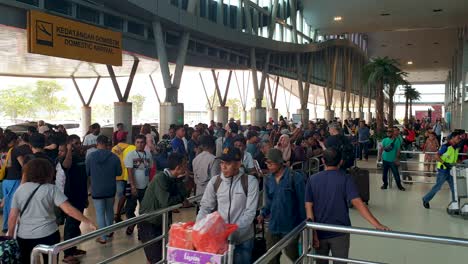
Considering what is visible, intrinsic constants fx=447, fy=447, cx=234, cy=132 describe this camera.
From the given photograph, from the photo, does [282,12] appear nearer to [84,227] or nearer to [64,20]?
[64,20]

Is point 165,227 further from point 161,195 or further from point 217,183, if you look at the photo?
point 217,183

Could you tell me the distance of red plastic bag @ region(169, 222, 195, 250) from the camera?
3.28m

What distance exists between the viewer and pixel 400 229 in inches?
319

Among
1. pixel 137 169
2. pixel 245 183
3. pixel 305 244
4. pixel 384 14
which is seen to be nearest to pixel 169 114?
pixel 137 169

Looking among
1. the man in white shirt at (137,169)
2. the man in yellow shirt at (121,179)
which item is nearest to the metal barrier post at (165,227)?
the man in white shirt at (137,169)

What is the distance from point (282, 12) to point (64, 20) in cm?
2326

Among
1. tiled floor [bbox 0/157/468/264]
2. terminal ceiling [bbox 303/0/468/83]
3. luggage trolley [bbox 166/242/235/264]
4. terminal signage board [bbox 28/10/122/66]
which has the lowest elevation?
tiled floor [bbox 0/157/468/264]

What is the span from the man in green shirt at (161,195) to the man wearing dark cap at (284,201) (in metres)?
0.91

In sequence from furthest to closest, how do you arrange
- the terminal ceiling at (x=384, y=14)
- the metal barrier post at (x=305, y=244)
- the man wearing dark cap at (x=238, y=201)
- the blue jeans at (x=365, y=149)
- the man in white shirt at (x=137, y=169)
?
the terminal ceiling at (x=384, y=14), the blue jeans at (x=365, y=149), the man in white shirt at (x=137, y=169), the man wearing dark cap at (x=238, y=201), the metal barrier post at (x=305, y=244)

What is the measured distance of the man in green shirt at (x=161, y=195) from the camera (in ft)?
15.1

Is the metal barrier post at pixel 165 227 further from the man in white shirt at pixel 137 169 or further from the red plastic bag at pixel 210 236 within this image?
the man in white shirt at pixel 137 169

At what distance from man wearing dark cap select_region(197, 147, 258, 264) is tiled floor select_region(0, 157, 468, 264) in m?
2.32

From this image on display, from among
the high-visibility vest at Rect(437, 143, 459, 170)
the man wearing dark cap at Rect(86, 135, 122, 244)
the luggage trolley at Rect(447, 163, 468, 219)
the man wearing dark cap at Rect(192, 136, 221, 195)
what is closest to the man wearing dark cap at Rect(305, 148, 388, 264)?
the man wearing dark cap at Rect(192, 136, 221, 195)

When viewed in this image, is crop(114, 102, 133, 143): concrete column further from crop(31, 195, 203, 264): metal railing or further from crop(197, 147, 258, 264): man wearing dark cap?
crop(197, 147, 258, 264): man wearing dark cap
